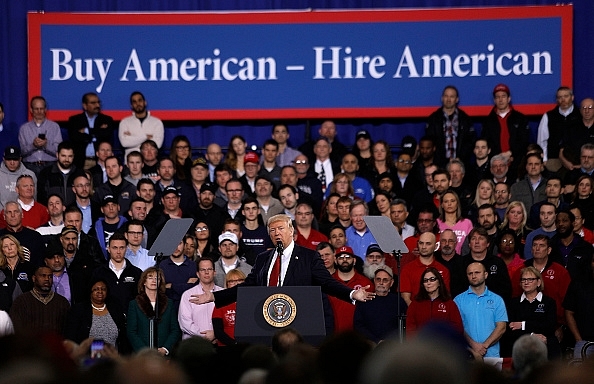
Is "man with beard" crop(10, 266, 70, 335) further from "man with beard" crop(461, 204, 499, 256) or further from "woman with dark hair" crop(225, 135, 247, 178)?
"man with beard" crop(461, 204, 499, 256)

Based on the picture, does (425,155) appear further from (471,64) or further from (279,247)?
(279,247)

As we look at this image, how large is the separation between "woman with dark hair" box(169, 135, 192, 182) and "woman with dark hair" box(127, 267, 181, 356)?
3.10m

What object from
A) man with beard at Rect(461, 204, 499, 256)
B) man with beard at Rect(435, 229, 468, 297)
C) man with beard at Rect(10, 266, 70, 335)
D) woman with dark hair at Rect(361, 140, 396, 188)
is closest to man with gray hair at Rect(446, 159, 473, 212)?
woman with dark hair at Rect(361, 140, 396, 188)

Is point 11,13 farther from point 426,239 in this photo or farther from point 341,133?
point 426,239

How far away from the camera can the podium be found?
24.0ft

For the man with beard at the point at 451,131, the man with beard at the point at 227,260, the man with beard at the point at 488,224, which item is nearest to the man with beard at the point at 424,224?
the man with beard at the point at 488,224

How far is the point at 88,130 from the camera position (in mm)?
13727

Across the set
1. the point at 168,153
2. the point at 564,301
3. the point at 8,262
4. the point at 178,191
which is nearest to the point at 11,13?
the point at 168,153

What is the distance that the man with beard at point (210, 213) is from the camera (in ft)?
38.5

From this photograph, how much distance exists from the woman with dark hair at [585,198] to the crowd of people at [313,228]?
0.02 meters

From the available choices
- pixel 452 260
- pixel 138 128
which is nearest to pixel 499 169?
pixel 452 260

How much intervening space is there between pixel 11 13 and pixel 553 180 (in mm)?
7267

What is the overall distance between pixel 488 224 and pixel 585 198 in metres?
1.17

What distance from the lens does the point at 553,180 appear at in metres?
11.8
